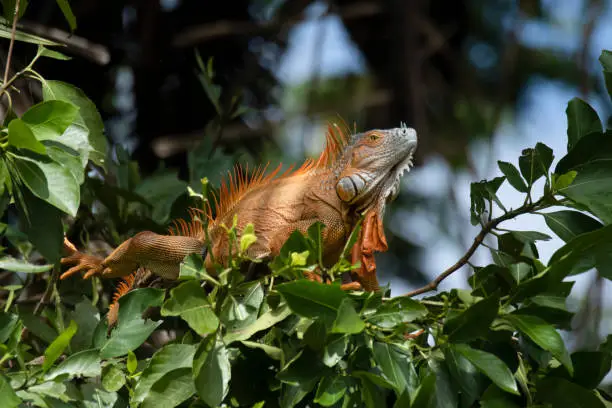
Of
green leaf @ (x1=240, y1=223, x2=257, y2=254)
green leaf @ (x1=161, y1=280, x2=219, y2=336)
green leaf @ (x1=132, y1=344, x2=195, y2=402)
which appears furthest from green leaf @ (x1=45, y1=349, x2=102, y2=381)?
green leaf @ (x1=240, y1=223, x2=257, y2=254)

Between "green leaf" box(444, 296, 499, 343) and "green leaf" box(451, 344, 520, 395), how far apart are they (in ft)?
0.08

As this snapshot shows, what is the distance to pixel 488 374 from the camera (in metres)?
1.66

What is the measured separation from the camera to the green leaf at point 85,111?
2.10 m

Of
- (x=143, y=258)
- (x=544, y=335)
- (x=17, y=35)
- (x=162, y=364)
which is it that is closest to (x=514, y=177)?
(x=544, y=335)

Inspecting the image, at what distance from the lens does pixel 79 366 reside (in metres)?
1.80

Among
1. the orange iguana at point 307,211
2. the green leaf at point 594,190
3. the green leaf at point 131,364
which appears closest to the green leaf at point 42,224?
the green leaf at point 131,364

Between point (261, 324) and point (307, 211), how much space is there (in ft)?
2.43

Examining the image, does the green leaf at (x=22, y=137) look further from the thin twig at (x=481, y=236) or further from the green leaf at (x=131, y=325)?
the thin twig at (x=481, y=236)

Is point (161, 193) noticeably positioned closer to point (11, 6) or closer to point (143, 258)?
point (143, 258)

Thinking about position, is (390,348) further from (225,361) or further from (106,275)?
(106,275)

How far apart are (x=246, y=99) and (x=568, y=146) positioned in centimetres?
249

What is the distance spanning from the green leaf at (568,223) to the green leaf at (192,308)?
76 cm

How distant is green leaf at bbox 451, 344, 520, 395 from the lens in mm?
1653

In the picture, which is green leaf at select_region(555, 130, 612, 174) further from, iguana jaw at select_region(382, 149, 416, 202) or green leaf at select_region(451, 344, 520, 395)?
iguana jaw at select_region(382, 149, 416, 202)
